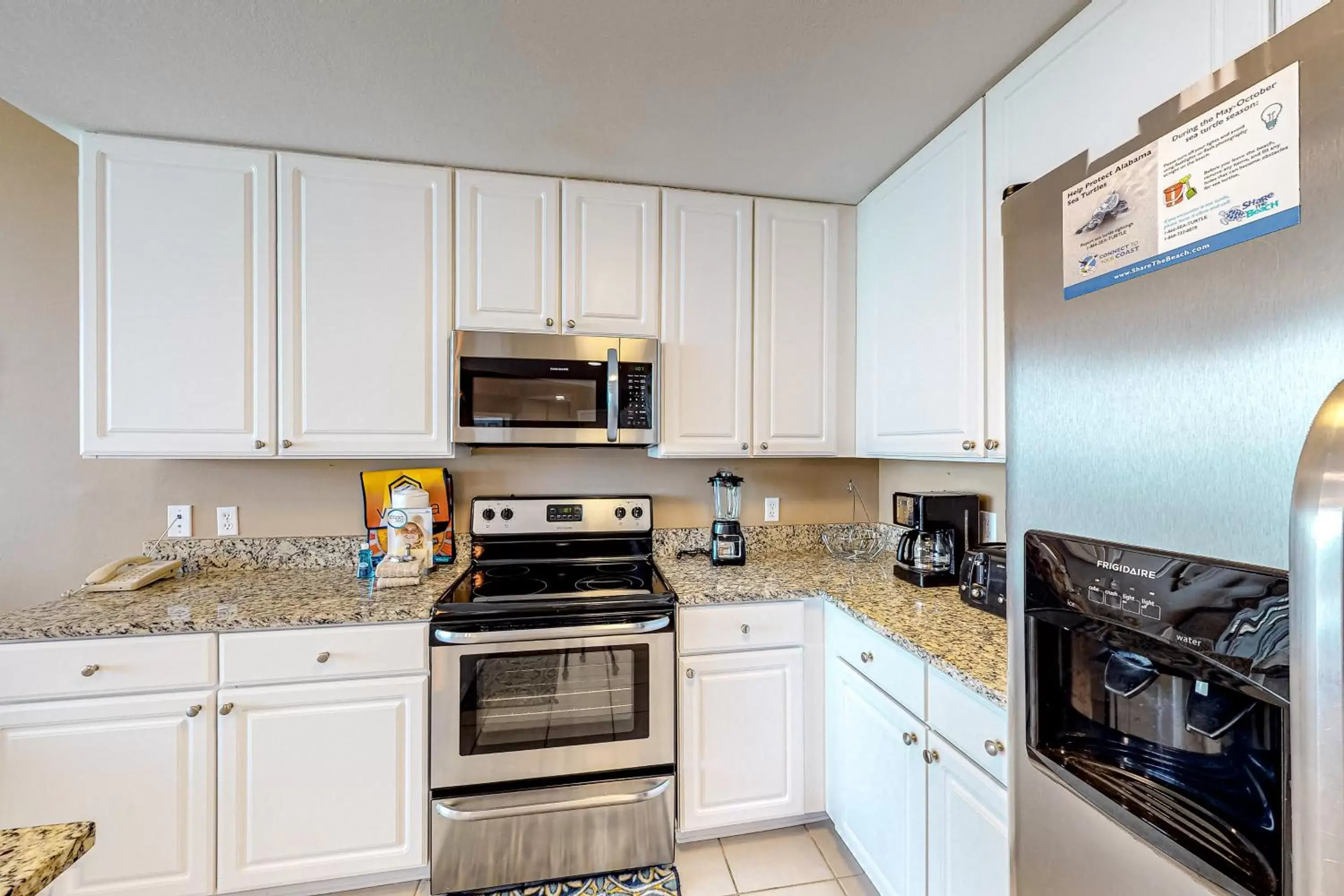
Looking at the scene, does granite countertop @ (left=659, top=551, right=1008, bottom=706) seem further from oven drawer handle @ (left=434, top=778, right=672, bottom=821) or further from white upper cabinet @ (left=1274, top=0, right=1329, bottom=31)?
white upper cabinet @ (left=1274, top=0, right=1329, bottom=31)

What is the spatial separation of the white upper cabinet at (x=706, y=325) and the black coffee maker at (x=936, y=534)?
25.2 inches

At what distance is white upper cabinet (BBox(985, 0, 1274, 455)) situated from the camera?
0.98 meters

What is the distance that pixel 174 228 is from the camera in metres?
1.75

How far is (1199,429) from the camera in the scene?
0.56m

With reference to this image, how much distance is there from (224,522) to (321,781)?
1064 millimetres

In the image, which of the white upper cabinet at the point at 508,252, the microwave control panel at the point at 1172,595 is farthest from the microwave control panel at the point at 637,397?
the microwave control panel at the point at 1172,595

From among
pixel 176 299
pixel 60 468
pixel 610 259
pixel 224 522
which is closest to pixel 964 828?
pixel 610 259

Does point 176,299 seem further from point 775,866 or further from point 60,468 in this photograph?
point 775,866

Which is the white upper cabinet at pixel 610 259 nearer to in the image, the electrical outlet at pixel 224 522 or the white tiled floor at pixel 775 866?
the electrical outlet at pixel 224 522

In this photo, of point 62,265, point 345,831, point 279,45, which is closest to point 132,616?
point 345,831

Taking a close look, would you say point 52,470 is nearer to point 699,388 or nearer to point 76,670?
point 76,670

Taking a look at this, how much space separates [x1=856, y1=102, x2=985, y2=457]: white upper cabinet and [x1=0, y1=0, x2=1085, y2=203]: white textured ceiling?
0.47 ft

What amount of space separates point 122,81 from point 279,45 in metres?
0.52

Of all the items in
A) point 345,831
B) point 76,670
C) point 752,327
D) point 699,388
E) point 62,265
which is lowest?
point 345,831
